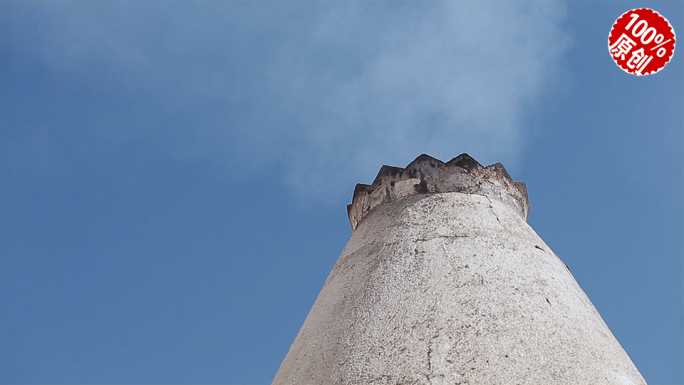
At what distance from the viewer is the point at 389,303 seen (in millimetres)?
2781

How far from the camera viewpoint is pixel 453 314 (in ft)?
8.59

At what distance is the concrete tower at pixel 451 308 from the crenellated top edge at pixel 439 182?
0.02 m

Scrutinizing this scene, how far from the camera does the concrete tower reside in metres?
2.43

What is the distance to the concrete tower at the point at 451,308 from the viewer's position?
243cm

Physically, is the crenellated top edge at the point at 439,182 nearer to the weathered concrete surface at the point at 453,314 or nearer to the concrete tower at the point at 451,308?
the concrete tower at the point at 451,308

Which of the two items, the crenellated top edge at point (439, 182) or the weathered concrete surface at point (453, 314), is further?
the crenellated top edge at point (439, 182)

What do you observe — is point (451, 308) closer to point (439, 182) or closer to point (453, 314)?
point (453, 314)

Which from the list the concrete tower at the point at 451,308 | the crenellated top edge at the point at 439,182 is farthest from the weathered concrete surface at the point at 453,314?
the crenellated top edge at the point at 439,182

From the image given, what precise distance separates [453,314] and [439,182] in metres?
1.17

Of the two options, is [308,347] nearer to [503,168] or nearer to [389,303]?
[389,303]

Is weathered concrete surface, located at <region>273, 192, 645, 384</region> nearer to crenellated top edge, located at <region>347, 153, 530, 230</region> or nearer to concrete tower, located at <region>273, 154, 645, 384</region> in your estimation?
concrete tower, located at <region>273, 154, 645, 384</region>

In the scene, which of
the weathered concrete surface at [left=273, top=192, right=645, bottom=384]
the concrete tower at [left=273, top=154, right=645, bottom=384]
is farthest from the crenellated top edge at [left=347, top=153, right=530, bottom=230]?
the weathered concrete surface at [left=273, top=192, right=645, bottom=384]

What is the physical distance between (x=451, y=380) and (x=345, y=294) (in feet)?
2.69

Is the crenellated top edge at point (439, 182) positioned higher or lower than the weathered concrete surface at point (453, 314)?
higher
